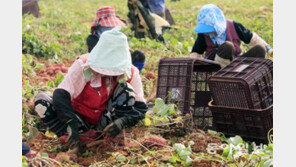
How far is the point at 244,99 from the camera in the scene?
11.4 feet

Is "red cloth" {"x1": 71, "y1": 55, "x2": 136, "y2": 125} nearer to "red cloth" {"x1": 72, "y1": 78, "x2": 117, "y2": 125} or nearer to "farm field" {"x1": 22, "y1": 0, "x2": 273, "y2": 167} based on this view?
"red cloth" {"x1": 72, "y1": 78, "x2": 117, "y2": 125}

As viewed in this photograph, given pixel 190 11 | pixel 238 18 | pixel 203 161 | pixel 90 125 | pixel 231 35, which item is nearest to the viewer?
pixel 203 161

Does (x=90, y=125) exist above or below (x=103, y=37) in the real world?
below

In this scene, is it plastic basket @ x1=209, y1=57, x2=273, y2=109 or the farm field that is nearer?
the farm field

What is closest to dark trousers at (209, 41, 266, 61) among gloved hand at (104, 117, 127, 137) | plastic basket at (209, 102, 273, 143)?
plastic basket at (209, 102, 273, 143)

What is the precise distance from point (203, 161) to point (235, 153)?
0.22 metres

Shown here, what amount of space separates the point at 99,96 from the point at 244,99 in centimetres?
107

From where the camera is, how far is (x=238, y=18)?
392 inches

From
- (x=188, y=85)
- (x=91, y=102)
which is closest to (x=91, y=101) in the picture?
(x=91, y=102)

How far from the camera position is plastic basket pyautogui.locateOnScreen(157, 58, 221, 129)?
12.7 feet

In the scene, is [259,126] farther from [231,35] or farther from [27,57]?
[27,57]

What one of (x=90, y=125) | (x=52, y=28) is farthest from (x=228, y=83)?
(x=52, y=28)

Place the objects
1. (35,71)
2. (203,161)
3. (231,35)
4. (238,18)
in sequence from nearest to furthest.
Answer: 1. (203,161)
2. (231,35)
3. (35,71)
4. (238,18)

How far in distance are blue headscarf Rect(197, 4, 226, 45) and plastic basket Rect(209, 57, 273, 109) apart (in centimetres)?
87
